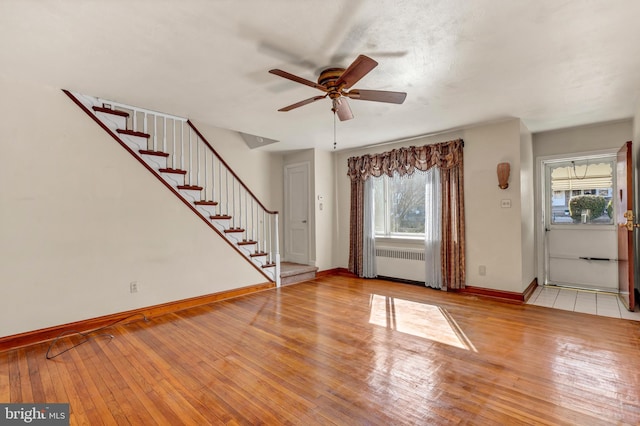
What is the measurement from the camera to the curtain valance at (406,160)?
4875 millimetres

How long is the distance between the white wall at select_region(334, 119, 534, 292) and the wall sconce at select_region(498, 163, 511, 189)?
0.28 ft

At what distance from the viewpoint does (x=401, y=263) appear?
563cm

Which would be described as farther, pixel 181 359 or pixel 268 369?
pixel 181 359

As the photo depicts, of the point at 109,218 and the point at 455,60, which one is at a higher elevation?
the point at 455,60

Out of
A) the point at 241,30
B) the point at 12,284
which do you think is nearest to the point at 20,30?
the point at 241,30

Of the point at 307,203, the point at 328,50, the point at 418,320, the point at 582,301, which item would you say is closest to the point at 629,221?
the point at 582,301

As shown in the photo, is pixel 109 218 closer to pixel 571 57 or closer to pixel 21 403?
pixel 21 403

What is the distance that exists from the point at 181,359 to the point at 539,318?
13.0ft

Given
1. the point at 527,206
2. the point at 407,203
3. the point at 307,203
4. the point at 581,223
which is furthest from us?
the point at 307,203

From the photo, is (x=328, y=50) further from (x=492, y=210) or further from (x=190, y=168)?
(x=492, y=210)

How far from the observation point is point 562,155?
490cm

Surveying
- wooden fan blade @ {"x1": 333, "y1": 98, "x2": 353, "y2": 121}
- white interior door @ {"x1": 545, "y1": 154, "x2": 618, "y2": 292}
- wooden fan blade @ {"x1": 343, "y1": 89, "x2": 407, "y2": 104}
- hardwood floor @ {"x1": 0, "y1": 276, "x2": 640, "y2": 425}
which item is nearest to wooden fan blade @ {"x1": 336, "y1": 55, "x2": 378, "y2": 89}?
wooden fan blade @ {"x1": 343, "y1": 89, "x2": 407, "y2": 104}

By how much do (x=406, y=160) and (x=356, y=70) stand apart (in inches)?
132

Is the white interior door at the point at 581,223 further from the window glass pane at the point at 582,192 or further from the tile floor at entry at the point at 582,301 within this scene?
the tile floor at entry at the point at 582,301
